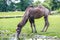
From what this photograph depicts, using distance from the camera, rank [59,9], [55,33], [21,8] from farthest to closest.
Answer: [21,8], [59,9], [55,33]

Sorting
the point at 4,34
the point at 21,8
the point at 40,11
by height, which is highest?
the point at 40,11

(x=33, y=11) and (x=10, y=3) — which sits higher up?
(x=33, y=11)

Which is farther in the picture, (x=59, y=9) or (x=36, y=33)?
(x=59, y=9)

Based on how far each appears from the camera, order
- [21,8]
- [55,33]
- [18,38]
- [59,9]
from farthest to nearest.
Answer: [21,8]
[59,9]
[55,33]
[18,38]

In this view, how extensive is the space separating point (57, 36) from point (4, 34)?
13.3 ft

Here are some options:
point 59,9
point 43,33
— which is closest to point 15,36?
point 43,33

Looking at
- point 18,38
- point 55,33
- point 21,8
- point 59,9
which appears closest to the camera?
point 18,38

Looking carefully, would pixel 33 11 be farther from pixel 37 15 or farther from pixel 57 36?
pixel 57 36

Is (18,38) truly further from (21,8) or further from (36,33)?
(21,8)

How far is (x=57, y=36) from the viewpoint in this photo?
20.2m

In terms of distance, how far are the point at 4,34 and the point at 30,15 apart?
225 cm

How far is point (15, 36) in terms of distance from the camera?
20.5 meters

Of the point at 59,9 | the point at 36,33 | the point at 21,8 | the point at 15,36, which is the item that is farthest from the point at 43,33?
the point at 21,8

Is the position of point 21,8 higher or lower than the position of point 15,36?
lower
